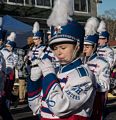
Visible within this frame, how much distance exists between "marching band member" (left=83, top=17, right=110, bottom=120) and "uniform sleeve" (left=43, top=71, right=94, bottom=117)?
1.70 m

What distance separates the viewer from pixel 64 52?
3.93 metres

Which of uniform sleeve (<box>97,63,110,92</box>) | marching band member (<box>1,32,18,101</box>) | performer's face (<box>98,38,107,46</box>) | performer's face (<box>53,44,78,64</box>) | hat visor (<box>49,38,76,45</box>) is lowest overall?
marching band member (<box>1,32,18,101</box>)

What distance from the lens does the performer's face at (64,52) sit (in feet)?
12.9

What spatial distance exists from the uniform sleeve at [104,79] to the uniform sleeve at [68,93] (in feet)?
5.22

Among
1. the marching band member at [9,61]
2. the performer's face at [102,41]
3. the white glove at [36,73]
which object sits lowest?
the marching band member at [9,61]

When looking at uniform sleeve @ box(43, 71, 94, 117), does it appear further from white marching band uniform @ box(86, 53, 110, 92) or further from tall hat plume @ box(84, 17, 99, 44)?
tall hat plume @ box(84, 17, 99, 44)

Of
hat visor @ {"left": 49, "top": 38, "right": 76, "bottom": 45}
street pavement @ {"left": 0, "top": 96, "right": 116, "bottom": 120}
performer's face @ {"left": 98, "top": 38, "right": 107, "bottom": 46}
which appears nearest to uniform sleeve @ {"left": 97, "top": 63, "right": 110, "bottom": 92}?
hat visor @ {"left": 49, "top": 38, "right": 76, "bottom": 45}

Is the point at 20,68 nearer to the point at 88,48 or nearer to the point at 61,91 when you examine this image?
the point at 88,48

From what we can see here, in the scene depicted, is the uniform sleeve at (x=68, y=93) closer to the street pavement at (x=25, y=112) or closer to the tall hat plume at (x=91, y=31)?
the tall hat plume at (x=91, y=31)

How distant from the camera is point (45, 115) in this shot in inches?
159

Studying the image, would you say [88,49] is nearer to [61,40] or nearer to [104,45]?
[61,40]

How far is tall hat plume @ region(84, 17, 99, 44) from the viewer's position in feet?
19.6

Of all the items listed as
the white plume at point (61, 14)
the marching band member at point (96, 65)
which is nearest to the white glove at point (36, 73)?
the white plume at point (61, 14)

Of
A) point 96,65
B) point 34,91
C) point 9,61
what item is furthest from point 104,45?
point 34,91
